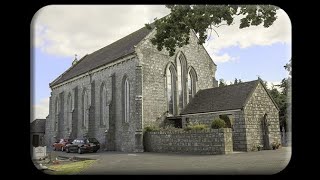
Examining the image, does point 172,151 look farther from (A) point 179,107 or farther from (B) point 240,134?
(A) point 179,107

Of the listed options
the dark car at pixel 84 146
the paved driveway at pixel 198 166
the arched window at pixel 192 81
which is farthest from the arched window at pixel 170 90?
the paved driveway at pixel 198 166

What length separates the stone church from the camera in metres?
25.0

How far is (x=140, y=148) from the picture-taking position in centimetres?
2666

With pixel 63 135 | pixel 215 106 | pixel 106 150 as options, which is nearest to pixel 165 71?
pixel 215 106

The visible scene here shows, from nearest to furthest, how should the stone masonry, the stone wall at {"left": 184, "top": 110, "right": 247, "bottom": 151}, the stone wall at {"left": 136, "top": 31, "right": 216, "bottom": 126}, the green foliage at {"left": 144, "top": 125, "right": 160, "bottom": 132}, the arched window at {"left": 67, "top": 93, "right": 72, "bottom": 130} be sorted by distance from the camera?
the stone wall at {"left": 184, "top": 110, "right": 247, "bottom": 151} < the green foliage at {"left": 144, "top": 125, "right": 160, "bottom": 132} < the stone masonry < the stone wall at {"left": 136, "top": 31, "right": 216, "bottom": 126} < the arched window at {"left": 67, "top": 93, "right": 72, "bottom": 130}

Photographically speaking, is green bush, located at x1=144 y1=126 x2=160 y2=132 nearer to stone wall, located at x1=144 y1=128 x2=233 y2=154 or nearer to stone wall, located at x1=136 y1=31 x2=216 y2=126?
stone wall, located at x1=136 y1=31 x2=216 y2=126

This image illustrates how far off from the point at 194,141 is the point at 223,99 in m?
5.38

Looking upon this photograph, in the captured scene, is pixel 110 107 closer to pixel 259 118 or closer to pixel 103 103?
pixel 103 103

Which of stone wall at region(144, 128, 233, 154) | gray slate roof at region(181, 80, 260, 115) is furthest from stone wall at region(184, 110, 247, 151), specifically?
stone wall at region(144, 128, 233, 154)

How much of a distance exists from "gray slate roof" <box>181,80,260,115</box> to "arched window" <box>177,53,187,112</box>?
107 cm

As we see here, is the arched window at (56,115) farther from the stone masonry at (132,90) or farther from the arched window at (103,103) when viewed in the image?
the arched window at (103,103)

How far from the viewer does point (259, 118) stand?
2512 cm

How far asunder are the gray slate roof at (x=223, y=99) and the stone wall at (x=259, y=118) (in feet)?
1.66

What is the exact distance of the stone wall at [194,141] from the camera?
2111cm
